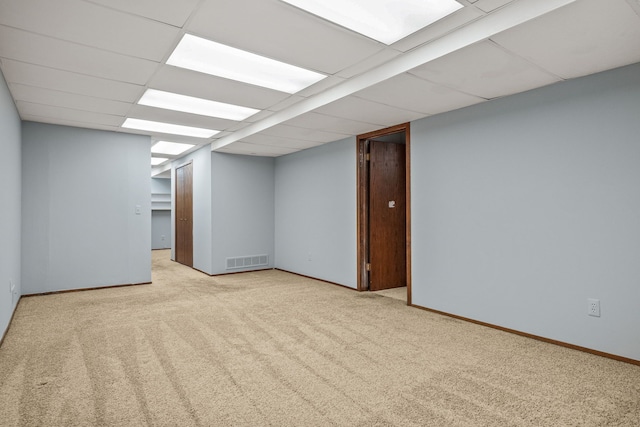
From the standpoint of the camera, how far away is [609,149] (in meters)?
2.71

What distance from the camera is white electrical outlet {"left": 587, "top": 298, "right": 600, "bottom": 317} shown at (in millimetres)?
2768

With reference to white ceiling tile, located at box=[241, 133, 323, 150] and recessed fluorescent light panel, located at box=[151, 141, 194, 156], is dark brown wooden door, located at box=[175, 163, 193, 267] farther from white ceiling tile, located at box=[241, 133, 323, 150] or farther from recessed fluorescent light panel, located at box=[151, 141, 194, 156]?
white ceiling tile, located at box=[241, 133, 323, 150]

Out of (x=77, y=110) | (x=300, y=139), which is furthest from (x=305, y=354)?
(x=77, y=110)

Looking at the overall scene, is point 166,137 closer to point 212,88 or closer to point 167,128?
point 167,128

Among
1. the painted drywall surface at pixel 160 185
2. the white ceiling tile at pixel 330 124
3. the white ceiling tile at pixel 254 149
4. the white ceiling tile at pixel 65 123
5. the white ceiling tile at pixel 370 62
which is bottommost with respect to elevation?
the painted drywall surface at pixel 160 185

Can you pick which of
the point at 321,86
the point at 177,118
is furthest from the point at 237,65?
the point at 177,118

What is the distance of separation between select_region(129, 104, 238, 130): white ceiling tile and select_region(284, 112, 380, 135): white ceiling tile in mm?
1037

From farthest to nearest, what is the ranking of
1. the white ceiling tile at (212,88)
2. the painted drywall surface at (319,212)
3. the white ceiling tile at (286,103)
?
the painted drywall surface at (319,212), the white ceiling tile at (286,103), the white ceiling tile at (212,88)

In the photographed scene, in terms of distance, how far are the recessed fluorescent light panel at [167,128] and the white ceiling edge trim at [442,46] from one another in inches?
76.0

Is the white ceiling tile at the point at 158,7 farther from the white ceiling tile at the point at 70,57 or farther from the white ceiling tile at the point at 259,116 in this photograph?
the white ceiling tile at the point at 259,116

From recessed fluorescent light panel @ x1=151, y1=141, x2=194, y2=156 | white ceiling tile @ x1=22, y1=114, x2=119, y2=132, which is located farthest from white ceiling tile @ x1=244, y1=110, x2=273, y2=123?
recessed fluorescent light panel @ x1=151, y1=141, x2=194, y2=156

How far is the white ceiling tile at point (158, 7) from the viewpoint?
2031mm

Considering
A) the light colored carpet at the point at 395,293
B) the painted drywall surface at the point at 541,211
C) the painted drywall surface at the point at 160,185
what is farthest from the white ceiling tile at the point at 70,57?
the painted drywall surface at the point at 160,185

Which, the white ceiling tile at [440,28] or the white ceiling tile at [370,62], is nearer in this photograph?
the white ceiling tile at [440,28]
